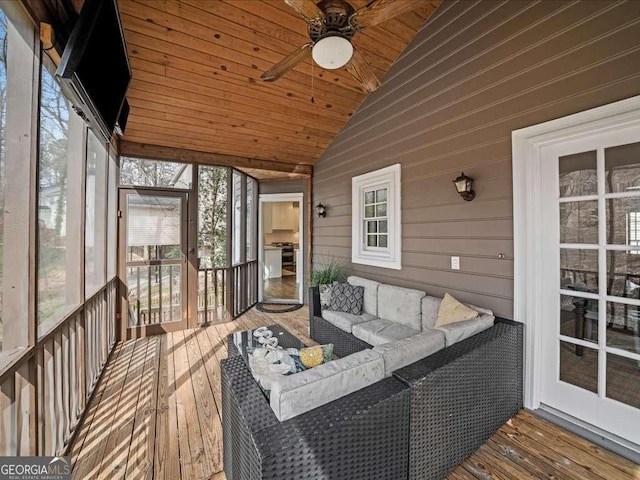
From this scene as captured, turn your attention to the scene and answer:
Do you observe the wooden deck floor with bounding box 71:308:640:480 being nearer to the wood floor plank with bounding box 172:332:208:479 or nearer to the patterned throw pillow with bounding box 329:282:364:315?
the wood floor plank with bounding box 172:332:208:479

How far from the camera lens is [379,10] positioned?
1706mm

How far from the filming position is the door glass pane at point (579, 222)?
203 cm

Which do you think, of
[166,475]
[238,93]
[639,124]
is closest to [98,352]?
[166,475]

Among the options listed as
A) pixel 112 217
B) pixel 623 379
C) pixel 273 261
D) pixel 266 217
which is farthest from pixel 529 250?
pixel 273 261

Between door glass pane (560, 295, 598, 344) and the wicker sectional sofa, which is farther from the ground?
door glass pane (560, 295, 598, 344)

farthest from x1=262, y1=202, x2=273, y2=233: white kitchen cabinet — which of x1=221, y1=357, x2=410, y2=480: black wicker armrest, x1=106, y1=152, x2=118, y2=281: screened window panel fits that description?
x1=221, y1=357, x2=410, y2=480: black wicker armrest

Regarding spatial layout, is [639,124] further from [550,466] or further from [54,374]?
[54,374]

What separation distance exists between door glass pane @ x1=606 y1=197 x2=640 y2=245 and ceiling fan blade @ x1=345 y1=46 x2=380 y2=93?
196 cm

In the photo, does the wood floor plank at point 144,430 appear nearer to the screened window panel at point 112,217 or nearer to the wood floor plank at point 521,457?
the screened window panel at point 112,217

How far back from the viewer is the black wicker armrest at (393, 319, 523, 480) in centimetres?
149

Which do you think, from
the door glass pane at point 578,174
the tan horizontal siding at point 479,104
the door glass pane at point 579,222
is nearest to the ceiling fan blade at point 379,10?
the tan horizontal siding at point 479,104

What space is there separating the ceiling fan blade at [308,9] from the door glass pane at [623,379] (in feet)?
9.92

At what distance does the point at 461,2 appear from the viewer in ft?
9.05

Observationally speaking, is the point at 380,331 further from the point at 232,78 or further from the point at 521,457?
the point at 232,78
